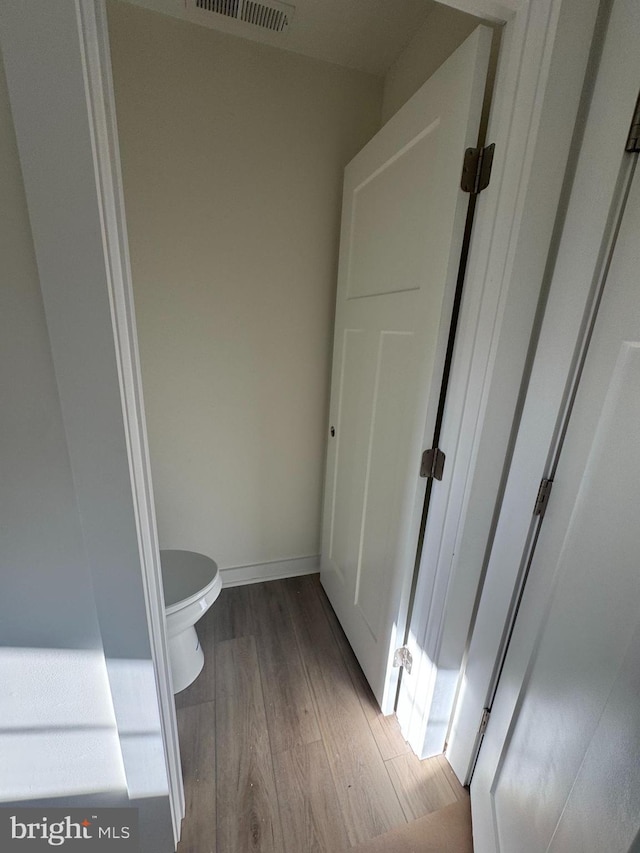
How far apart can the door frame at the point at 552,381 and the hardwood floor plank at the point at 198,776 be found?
78cm

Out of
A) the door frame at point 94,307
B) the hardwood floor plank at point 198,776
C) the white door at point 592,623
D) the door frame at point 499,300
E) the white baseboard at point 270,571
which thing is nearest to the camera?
the door frame at point 94,307

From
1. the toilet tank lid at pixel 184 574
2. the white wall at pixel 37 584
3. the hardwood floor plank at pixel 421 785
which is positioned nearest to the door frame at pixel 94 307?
the white wall at pixel 37 584

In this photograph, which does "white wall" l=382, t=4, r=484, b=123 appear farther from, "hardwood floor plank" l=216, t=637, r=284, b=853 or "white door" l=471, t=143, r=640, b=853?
"hardwood floor plank" l=216, t=637, r=284, b=853

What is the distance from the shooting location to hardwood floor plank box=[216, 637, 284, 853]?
1021 millimetres

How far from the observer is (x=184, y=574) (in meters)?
1.44

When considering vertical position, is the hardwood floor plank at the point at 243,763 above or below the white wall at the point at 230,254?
below

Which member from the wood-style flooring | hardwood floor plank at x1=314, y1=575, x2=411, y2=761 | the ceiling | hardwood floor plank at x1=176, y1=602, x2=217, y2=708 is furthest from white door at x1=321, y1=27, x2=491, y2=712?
hardwood floor plank at x1=176, y1=602, x2=217, y2=708

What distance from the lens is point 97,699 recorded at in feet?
2.62

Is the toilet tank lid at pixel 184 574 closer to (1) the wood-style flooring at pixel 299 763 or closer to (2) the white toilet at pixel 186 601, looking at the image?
(2) the white toilet at pixel 186 601

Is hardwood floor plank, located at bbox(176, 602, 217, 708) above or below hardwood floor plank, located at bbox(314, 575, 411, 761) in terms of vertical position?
below

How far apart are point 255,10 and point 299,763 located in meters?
2.55

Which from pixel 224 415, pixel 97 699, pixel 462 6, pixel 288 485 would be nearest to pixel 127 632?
pixel 97 699

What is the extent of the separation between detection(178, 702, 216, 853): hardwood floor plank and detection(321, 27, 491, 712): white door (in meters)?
0.63

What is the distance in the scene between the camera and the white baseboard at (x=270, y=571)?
1.96 m
